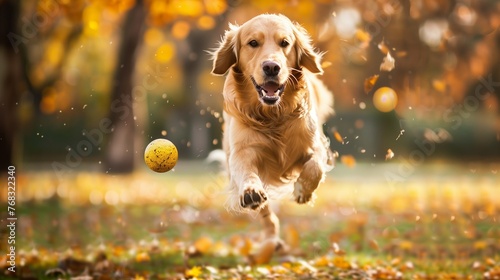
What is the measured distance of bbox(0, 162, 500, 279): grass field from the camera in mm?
4566

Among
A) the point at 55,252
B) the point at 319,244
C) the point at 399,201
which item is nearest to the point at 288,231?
the point at 319,244

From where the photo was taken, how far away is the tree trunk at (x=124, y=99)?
10.3 metres

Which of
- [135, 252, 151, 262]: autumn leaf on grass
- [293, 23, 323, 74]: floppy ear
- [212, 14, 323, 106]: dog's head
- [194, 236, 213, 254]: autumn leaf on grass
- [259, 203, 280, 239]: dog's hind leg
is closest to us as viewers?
[212, 14, 323, 106]: dog's head

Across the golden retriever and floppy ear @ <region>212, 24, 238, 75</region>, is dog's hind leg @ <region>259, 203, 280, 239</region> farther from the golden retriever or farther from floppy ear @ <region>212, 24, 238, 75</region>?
floppy ear @ <region>212, 24, 238, 75</region>

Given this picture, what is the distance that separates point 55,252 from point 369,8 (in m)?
5.15

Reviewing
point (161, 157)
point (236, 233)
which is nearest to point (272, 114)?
point (161, 157)

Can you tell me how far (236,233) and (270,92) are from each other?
3.32 m

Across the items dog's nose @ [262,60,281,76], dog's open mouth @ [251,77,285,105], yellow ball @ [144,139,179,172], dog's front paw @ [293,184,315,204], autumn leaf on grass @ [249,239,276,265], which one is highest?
dog's nose @ [262,60,281,76]

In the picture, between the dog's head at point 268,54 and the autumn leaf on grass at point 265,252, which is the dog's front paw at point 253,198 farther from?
the autumn leaf on grass at point 265,252

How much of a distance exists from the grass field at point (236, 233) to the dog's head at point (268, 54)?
3.21ft

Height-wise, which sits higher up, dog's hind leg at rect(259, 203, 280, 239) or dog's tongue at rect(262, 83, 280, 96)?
dog's tongue at rect(262, 83, 280, 96)

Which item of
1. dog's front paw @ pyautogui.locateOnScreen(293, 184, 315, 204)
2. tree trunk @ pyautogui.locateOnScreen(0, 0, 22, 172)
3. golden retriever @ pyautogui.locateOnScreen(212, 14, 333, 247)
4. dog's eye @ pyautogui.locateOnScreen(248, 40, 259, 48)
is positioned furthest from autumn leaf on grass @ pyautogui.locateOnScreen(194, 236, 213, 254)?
tree trunk @ pyautogui.locateOnScreen(0, 0, 22, 172)

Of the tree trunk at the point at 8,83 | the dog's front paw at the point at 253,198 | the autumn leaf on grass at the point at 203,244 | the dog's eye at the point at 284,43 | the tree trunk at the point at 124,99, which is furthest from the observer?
the tree trunk at the point at 124,99

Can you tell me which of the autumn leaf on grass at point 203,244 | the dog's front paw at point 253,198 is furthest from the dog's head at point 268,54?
the autumn leaf on grass at point 203,244
